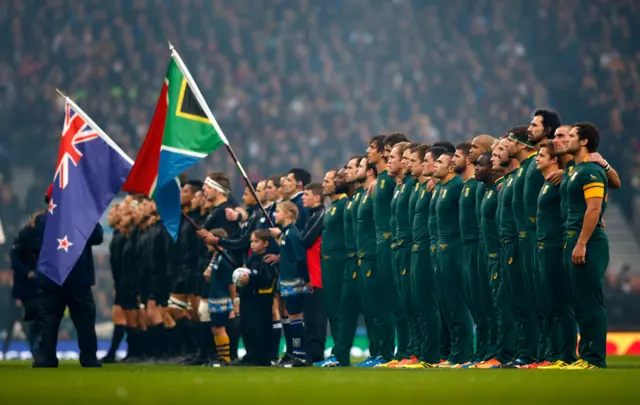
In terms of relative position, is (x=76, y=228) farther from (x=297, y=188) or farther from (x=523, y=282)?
(x=523, y=282)

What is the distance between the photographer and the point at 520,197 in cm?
1048

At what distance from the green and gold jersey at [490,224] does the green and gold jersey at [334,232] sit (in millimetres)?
2224

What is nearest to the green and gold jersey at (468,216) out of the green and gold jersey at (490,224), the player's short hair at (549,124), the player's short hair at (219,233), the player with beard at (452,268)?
the player with beard at (452,268)

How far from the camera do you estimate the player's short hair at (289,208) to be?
13438 millimetres

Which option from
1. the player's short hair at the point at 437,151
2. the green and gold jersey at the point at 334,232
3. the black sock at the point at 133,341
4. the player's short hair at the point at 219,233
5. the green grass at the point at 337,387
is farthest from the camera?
the black sock at the point at 133,341

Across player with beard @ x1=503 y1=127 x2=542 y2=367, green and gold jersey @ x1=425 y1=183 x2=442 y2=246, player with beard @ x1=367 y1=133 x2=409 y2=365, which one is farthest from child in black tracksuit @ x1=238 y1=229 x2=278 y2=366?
player with beard @ x1=503 y1=127 x2=542 y2=367

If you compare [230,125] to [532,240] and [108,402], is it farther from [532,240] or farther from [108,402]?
[108,402]

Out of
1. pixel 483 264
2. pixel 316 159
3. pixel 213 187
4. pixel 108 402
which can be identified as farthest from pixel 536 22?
pixel 108 402

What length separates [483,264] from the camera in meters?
11.2

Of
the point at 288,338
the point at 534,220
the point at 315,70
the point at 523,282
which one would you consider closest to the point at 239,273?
the point at 288,338

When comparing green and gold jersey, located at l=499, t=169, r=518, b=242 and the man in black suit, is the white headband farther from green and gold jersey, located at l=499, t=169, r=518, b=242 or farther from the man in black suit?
green and gold jersey, located at l=499, t=169, r=518, b=242

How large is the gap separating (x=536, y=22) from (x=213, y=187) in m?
17.9

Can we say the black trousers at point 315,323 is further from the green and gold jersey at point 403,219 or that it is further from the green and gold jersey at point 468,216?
the green and gold jersey at point 468,216

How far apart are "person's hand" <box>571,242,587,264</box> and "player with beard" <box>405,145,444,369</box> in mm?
2161
